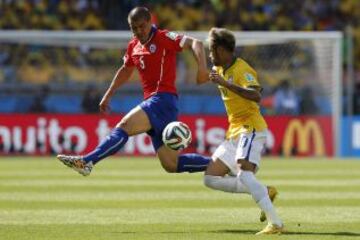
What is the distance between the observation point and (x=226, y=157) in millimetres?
9898

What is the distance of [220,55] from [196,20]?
73.9 ft

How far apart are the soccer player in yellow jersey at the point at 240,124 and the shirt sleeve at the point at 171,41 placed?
138 centimetres

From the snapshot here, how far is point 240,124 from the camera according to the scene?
9.64m

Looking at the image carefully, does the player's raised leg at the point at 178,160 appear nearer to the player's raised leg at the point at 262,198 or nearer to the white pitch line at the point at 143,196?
the player's raised leg at the point at 262,198

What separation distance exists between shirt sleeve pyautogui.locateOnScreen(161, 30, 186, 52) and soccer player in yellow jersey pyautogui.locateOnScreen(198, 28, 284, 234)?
1384 mm

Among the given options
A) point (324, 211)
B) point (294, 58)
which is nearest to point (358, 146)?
point (294, 58)

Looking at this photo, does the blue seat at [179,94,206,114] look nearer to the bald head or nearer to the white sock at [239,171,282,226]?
the bald head

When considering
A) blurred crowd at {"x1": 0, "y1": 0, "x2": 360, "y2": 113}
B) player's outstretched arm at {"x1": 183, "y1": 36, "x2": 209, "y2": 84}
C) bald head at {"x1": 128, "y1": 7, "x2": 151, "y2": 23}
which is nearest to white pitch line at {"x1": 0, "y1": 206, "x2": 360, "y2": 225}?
player's outstretched arm at {"x1": 183, "y1": 36, "x2": 209, "y2": 84}

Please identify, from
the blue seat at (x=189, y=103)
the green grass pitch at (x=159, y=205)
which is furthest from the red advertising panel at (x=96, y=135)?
the green grass pitch at (x=159, y=205)

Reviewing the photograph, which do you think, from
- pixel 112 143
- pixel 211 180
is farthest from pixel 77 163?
pixel 211 180

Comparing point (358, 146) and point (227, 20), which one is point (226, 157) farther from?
point (227, 20)

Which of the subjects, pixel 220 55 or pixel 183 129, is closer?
pixel 220 55

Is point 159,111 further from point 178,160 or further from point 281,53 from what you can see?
point 281,53

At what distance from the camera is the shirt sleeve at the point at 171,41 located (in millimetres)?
10992
